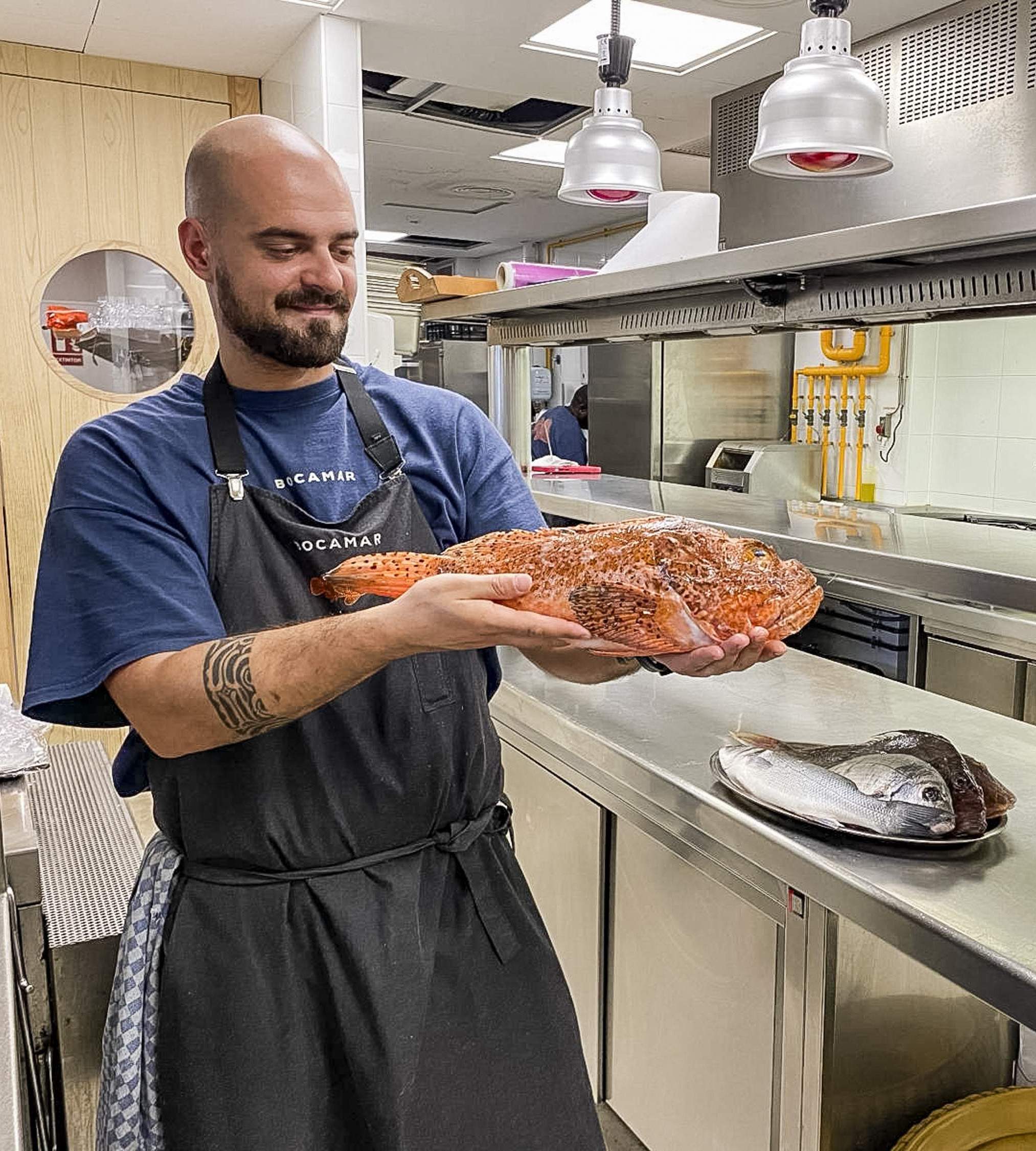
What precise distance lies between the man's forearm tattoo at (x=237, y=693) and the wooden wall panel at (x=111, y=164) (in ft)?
10.7

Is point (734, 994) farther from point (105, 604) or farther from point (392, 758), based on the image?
point (105, 604)

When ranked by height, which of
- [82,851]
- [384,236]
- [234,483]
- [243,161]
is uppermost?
[384,236]

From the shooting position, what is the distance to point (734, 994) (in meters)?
1.88

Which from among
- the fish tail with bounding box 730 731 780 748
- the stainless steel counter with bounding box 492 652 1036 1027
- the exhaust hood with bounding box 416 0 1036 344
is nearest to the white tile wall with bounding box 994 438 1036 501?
the exhaust hood with bounding box 416 0 1036 344

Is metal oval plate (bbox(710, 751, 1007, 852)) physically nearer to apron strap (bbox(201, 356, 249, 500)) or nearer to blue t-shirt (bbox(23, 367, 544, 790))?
blue t-shirt (bbox(23, 367, 544, 790))

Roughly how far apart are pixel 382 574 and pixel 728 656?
1.34 ft

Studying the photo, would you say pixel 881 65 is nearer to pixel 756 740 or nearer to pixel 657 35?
pixel 657 35

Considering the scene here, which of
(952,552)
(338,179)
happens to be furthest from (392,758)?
(952,552)

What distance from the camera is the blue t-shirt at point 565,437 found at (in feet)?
23.0

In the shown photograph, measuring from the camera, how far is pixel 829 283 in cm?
202

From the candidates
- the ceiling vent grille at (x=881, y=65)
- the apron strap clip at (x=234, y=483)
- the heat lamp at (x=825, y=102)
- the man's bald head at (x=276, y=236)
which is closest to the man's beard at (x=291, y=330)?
the man's bald head at (x=276, y=236)

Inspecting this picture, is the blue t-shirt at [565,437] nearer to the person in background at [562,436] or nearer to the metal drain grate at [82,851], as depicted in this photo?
the person in background at [562,436]

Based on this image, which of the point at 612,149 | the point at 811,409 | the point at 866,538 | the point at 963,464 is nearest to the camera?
the point at 866,538

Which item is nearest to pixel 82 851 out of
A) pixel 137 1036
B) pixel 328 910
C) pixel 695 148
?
pixel 137 1036
